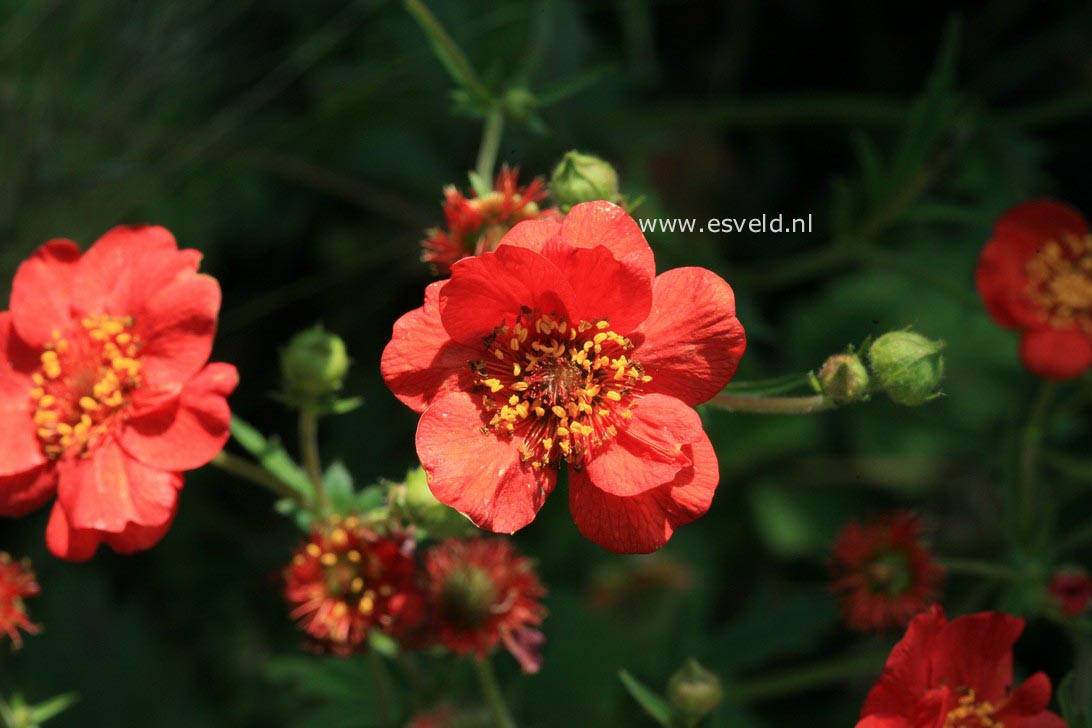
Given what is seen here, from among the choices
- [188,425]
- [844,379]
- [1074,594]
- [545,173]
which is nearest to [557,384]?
[844,379]

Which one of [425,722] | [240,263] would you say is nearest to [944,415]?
[425,722]

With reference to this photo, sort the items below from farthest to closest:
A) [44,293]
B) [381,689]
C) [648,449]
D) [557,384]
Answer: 1. [381,689]
2. [44,293]
3. [557,384]
4. [648,449]

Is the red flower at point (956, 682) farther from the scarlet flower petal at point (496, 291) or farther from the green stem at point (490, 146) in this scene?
the green stem at point (490, 146)

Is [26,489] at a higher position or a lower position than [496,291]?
lower

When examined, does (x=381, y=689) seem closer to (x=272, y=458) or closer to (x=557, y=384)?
(x=272, y=458)

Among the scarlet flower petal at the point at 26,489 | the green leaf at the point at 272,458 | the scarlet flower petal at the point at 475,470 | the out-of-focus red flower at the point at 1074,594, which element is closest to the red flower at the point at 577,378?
the scarlet flower petal at the point at 475,470

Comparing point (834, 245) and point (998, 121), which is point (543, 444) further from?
point (998, 121)

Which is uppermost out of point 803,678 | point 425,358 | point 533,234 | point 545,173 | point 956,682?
point 533,234
